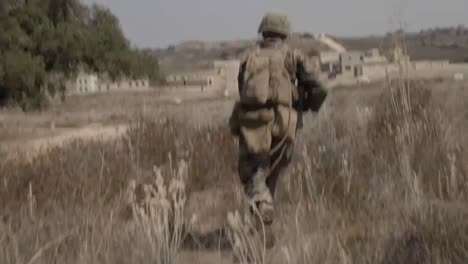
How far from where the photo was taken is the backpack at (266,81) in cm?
699

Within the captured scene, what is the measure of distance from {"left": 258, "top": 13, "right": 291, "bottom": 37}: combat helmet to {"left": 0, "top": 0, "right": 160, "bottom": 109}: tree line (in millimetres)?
30935

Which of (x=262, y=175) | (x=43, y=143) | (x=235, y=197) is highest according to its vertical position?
(x=262, y=175)

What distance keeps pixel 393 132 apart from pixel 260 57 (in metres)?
2.87

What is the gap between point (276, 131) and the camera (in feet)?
23.3

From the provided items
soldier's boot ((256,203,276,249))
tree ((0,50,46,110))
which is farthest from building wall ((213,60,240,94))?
soldier's boot ((256,203,276,249))

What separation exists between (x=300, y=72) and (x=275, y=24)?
0.39 metres

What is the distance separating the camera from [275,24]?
7.22 m

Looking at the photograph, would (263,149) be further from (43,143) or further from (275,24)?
(43,143)

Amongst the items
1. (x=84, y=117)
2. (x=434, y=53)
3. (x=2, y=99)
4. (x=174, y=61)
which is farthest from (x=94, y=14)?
(x=174, y=61)

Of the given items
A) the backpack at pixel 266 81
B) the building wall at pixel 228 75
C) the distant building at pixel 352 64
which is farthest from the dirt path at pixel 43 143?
the distant building at pixel 352 64

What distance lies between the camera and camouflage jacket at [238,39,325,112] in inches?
283

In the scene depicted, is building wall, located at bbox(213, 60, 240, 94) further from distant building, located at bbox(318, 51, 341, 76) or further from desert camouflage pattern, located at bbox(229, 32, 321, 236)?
desert camouflage pattern, located at bbox(229, 32, 321, 236)

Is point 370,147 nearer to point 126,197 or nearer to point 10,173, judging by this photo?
point 126,197

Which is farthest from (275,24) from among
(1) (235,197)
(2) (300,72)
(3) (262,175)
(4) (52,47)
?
(4) (52,47)
